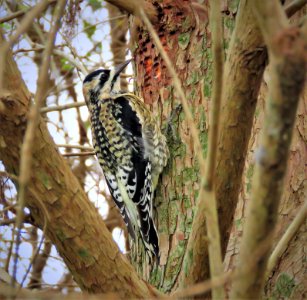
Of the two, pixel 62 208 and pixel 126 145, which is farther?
pixel 126 145

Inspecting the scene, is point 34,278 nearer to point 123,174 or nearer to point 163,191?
point 123,174

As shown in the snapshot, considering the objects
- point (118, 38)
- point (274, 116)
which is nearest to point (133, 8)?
point (274, 116)

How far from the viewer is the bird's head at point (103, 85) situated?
523 centimetres

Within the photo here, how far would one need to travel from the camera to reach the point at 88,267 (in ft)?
9.25

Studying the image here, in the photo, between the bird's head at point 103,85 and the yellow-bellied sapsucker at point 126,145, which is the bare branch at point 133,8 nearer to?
the yellow-bellied sapsucker at point 126,145

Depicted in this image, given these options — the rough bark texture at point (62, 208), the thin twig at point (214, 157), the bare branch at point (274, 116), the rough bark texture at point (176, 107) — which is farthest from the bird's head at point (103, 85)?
the bare branch at point (274, 116)

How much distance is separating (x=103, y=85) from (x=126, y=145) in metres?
0.60

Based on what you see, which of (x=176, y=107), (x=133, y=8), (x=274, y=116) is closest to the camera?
(x=274, y=116)

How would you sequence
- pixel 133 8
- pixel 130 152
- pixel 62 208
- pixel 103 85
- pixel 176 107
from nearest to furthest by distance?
pixel 62 208
pixel 133 8
pixel 176 107
pixel 130 152
pixel 103 85

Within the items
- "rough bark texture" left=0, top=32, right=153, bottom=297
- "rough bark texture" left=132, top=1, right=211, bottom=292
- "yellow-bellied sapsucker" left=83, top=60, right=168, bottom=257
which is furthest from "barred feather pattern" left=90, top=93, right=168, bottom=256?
"rough bark texture" left=0, top=32, right=153, bottom=297

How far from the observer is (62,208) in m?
2.72

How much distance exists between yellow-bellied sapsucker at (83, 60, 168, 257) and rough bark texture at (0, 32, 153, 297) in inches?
47.1

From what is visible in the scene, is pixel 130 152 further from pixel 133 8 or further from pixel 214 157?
pixel 214 157

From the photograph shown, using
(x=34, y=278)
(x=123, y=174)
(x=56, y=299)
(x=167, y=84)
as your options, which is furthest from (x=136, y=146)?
(x=56, y=299)
